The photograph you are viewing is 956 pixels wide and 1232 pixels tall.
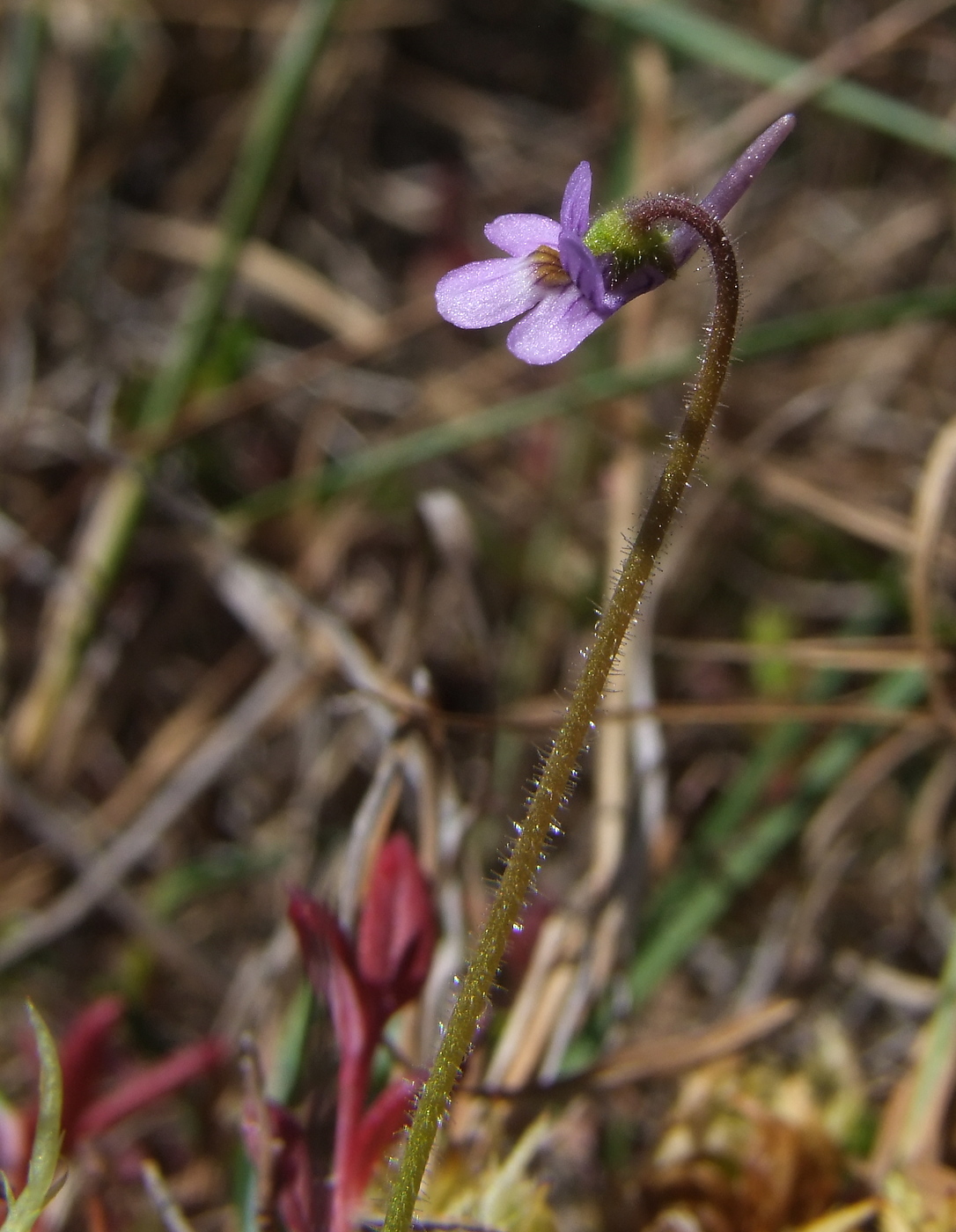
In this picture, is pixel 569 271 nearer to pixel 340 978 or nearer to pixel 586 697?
pixel 586 697

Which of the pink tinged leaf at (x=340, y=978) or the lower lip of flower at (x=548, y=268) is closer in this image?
the lower lip of flower at (x=548, y=268)

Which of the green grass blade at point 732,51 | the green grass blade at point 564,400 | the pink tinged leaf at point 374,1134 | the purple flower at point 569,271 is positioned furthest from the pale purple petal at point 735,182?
the green grass blade at point 732,51

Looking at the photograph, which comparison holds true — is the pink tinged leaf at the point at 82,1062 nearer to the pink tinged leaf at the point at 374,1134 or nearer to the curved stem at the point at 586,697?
the pink tinged leaf at the point at 374,1134

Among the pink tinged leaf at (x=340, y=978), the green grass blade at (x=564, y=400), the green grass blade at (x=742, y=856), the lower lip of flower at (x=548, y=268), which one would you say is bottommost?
the pink tinged leaf at (x=340, y=978)

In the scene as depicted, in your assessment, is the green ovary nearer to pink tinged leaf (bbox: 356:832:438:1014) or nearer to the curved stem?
the curved stem

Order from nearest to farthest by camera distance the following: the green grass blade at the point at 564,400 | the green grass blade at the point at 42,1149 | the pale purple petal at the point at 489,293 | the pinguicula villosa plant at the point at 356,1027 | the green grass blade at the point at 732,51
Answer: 1. the pale purple petal at the point at 489,293
2. the green grass blade at the point at 42,1149
3. the pinguicula villosa plant at the point at 356,1027
4. the green grass blade at the point at 564,400
5. the green grass blade at the point at 732,51

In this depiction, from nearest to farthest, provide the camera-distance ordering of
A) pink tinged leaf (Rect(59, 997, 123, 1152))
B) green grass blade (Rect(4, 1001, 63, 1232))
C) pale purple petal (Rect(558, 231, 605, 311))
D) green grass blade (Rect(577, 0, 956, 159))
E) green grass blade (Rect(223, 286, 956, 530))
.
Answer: pale purple petal (Rect(558, 231, 605, 311)) → green grass blade (Rect(4, 1001, 63, 1232)) → pink tinged leaf (Rect(59, 997, 123, 1152)) → green grass blade (Rect(223, 286, 956, 530)) → green grass blade (Rect(577, 0, 956, 159))

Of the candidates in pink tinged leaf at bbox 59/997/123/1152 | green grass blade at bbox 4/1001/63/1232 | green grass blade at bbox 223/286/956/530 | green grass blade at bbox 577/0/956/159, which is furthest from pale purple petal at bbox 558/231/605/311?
green grass blade at bbox 577/0/956/159
